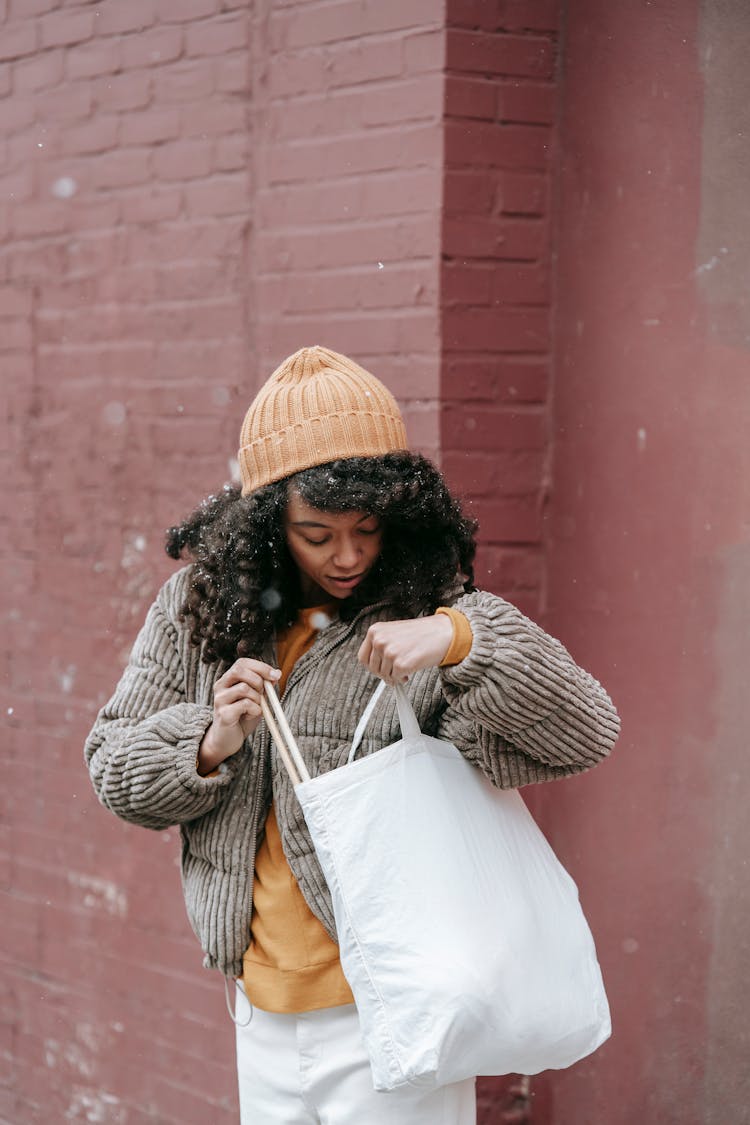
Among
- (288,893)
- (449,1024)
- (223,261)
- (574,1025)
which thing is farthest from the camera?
(223,261)

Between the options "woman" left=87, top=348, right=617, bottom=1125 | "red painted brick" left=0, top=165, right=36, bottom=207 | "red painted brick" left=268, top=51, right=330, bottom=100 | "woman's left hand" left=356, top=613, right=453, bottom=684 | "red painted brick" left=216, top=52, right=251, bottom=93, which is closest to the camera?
"woman's left hand" left=356, top=613, right=453, bottom=684

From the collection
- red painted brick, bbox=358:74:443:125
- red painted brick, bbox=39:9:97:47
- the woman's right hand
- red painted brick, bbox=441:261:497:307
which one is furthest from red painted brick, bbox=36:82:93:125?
the woman's right hand

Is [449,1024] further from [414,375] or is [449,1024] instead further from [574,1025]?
[414,375]

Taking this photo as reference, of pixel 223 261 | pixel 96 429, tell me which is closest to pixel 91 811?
pixel 96 429

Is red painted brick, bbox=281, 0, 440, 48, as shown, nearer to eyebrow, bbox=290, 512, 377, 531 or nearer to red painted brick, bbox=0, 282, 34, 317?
red painted brick, bbox=0, 282, 34, 317

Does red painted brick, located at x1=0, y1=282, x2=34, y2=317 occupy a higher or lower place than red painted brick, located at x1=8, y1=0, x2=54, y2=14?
lower

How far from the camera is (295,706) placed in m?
2.49

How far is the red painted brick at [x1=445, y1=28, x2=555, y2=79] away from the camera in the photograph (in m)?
3.25

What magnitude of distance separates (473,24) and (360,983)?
211cm

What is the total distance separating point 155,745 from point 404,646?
55cm

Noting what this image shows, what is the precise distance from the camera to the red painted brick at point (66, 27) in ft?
13.5

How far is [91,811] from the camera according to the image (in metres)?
4.21

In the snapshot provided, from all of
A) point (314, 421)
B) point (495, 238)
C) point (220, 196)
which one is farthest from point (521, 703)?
point (220, 196)

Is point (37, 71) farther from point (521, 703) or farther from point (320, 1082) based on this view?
point (320, 1082)
